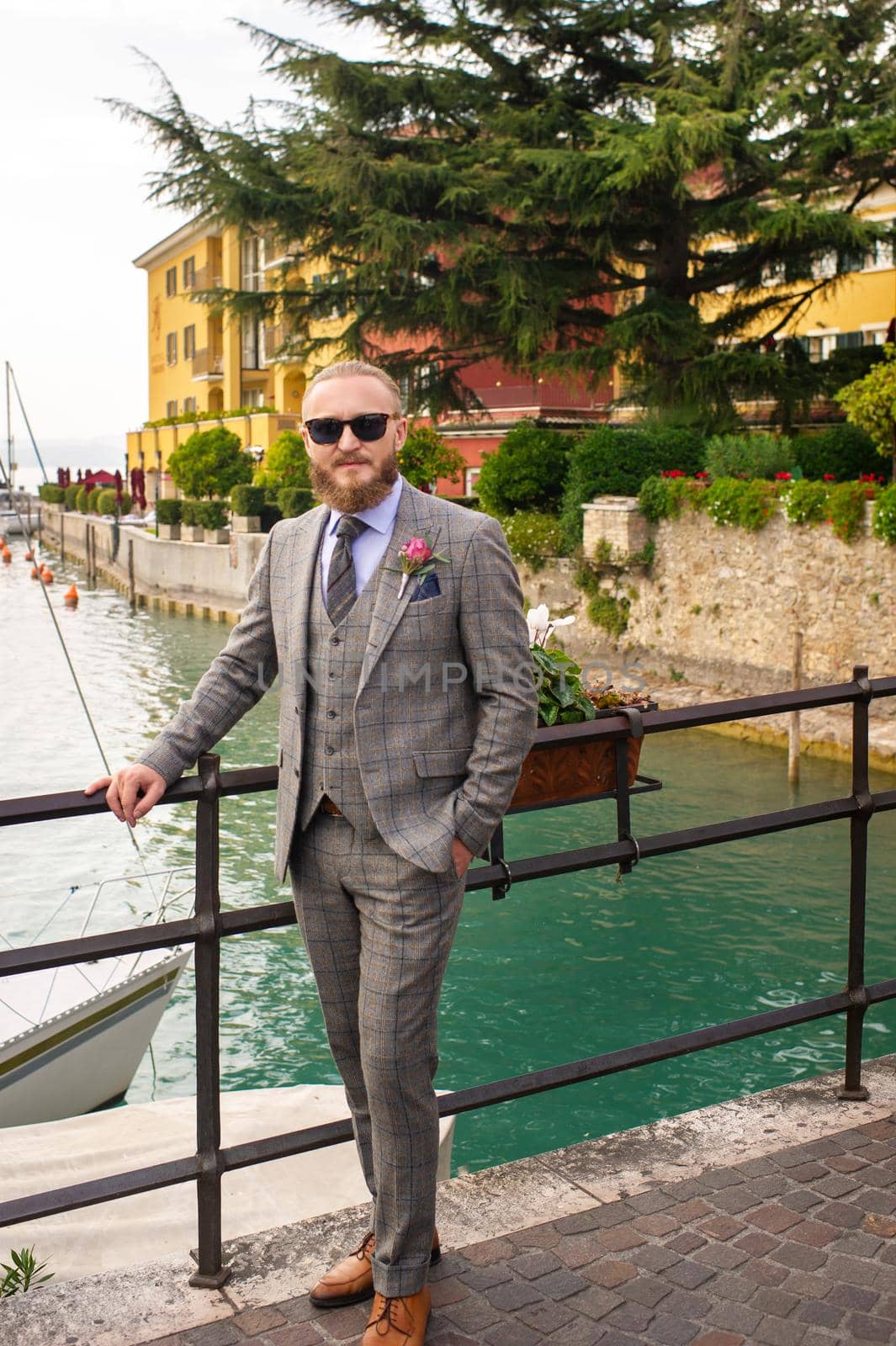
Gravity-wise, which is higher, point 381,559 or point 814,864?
point 381,559

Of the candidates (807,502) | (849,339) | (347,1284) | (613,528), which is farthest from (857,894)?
(849,339)

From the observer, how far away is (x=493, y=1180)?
2.70 m

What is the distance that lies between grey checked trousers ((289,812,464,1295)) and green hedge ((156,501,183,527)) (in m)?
33.6

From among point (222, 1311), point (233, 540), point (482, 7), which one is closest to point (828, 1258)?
point (222, 1311)

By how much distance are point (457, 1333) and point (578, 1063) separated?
0.63m

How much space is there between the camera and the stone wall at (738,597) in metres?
15.8

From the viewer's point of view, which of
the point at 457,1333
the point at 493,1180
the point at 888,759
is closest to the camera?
the point at 457,1333

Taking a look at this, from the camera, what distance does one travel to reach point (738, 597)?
689 inches

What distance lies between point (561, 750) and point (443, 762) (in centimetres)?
57

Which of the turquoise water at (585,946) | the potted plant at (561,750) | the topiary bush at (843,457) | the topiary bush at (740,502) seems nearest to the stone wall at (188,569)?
the topiary bush at (740,502)

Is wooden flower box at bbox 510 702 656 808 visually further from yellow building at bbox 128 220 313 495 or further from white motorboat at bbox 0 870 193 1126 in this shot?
yellow building at bbox 128 220 313 495

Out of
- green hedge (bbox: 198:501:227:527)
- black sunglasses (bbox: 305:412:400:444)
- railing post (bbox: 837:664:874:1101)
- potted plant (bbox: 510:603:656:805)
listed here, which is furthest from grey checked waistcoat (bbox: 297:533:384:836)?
green hedge (bbox: 198:501:227:527)

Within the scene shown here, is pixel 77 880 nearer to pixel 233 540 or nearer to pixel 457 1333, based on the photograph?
pixel 457 1333

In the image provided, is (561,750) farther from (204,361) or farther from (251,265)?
(204,361)
